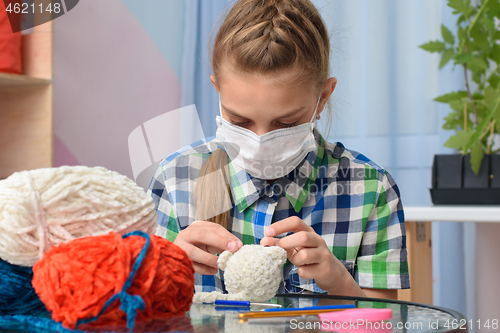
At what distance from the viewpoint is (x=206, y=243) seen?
1.79 ft

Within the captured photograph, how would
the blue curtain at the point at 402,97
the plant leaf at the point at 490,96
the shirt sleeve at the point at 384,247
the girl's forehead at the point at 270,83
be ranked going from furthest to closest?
the blue curtain at the point at 402,97
the plant leaf at the point at 490,96
the shirt sleeve at the point at 384,247
the girl's forehead at the point at 270,83

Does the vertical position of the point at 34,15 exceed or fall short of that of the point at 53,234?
it exceeds it

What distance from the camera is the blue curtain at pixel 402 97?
1372 millimetres

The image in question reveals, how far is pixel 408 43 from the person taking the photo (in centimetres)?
139

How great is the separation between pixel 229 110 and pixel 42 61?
54 cm

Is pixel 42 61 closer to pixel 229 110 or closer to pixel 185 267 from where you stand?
pixel 229 110

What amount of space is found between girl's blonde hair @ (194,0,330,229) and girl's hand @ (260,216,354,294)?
29cm

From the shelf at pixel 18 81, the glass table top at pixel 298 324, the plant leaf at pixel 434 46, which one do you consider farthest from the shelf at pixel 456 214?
the shelf at pixel 18 81

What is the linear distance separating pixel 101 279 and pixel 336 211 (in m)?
0.64

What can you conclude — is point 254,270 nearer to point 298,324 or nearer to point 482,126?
point 298,324

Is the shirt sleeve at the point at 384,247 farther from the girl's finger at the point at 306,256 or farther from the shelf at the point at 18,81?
the shelf at the point at 18,81

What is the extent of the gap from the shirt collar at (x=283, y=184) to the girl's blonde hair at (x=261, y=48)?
0.02m

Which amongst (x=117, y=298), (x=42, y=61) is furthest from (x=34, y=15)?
(x=117, y=298)

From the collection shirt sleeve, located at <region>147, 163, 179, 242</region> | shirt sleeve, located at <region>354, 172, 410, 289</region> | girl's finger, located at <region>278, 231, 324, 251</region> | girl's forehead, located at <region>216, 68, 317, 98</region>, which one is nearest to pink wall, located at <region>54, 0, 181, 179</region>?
shirt sleeve, located at <region>147, 163, 179, 242</region>
